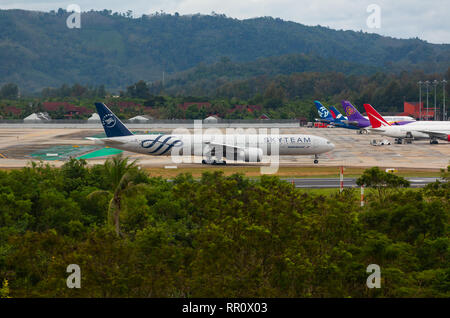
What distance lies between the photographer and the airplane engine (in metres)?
69.8

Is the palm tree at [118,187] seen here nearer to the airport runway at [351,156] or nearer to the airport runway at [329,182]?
the airport runway at [329,182]

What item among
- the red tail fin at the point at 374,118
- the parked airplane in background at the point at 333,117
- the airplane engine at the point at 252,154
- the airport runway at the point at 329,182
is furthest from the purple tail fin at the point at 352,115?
the airport runway at the point at 329,182

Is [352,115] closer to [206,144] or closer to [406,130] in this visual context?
[406,130]

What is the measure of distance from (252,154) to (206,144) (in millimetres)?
6008

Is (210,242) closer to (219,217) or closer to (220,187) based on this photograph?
(219,217)

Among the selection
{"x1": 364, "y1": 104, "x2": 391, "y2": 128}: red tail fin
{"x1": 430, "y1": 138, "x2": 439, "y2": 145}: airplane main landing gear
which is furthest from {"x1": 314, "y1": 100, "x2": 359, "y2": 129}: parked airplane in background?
{"x1": 430, "y1": 138, "x2": 439, "y2": 145}: airplane main landing gear

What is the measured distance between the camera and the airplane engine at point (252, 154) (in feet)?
229

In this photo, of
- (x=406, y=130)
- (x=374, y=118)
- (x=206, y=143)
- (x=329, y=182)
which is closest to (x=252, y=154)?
(x=206, y=143)

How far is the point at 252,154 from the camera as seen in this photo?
69875mm

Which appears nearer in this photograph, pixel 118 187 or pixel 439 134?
Result: pixel 118 187

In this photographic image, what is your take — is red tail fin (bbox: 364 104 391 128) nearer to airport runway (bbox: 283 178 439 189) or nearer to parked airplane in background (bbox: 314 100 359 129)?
parked airplane in background (bbox: 314 100 359 129)

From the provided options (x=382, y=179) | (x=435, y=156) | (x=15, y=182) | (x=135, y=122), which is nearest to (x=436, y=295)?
(x=382, y=179)

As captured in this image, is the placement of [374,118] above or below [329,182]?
above
